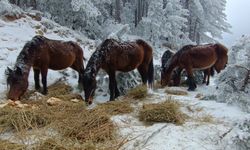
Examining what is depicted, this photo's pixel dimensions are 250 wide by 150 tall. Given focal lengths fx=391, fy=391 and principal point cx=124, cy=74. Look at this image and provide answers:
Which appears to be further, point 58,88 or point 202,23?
point 202,23

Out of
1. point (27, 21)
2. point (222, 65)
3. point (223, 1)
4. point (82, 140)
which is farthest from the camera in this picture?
point (223, 1)

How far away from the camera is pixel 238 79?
7840 millimetres

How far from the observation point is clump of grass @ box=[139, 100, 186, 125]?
20.6 ft

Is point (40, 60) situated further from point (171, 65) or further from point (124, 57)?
point (171, 65)

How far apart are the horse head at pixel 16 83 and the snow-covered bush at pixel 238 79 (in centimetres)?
420

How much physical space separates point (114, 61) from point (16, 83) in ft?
7.71

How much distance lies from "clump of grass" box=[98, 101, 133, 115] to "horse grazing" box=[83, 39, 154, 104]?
3.46ft

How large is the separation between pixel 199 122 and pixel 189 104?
49.0 inches

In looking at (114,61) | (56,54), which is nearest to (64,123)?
(114,61)

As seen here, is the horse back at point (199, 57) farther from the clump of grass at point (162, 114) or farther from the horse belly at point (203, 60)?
the clump of grass at point (162, 114)

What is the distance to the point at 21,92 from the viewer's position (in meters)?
8.48

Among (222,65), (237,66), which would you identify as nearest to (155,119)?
(237,66)

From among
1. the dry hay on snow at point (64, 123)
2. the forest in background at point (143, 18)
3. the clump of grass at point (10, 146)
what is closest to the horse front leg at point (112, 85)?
the dry hay on snow at point (64, 123)

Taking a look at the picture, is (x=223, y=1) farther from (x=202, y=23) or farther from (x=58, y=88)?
(x=58, y=88)
